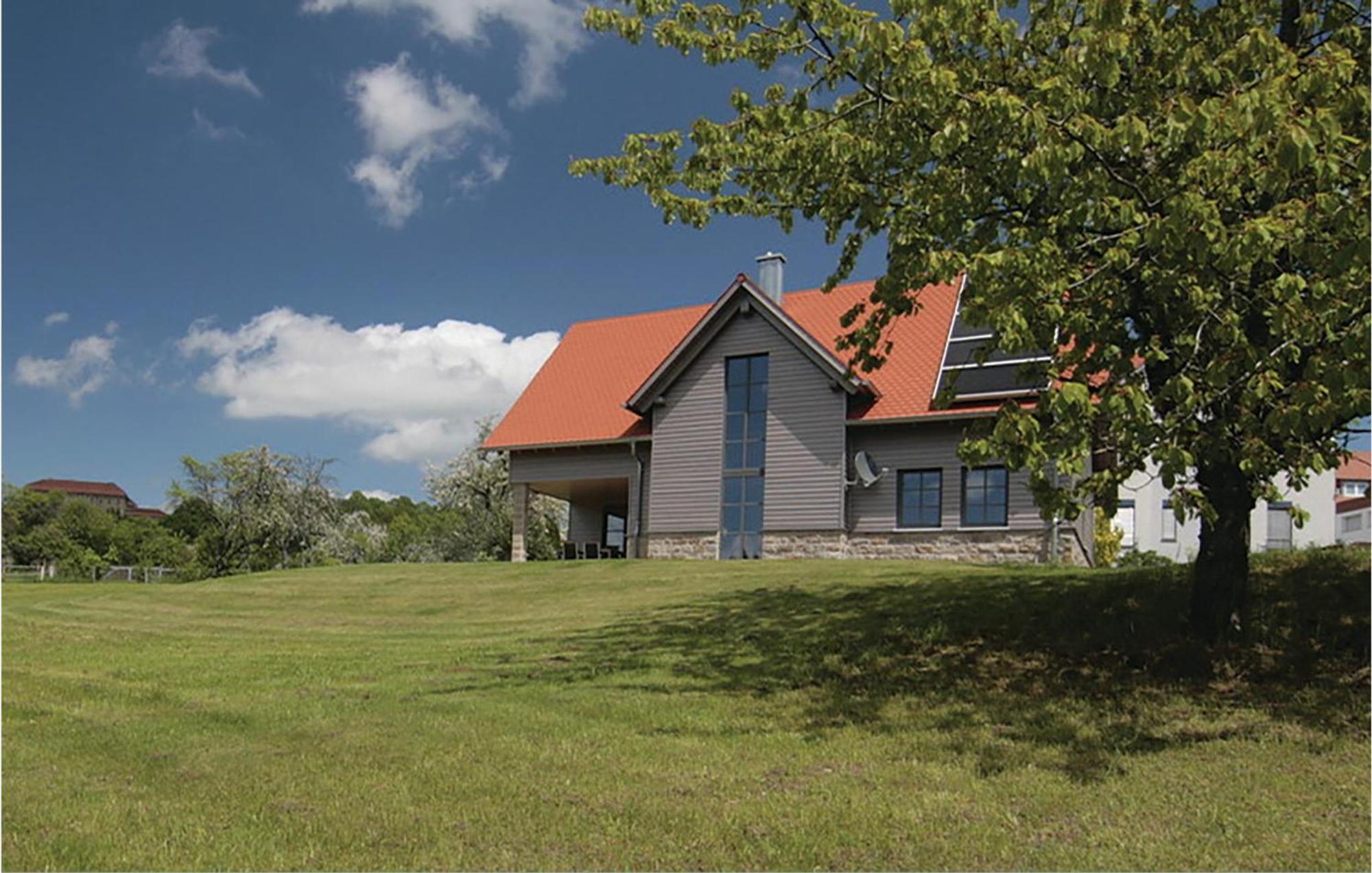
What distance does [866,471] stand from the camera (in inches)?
1067

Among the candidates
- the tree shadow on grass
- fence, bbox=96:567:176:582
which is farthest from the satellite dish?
fence, bbox=96:567:176:582

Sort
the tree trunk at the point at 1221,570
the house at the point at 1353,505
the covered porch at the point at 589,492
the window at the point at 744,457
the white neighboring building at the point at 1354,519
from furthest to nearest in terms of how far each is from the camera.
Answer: the house at the point at 1353,505 → the white neighboring building at the point at 1354,519 → the covered porch at the point at 589,492 → the window at the point at 744,457 → the tree trunk at the point at 1221,570

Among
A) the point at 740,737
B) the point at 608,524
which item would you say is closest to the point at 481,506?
the point at 608,524

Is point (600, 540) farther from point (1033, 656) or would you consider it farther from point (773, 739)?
point (773, 739)

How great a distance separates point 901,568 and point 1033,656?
913cm

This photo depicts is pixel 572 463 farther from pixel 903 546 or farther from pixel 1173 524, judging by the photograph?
pixel 1173 524

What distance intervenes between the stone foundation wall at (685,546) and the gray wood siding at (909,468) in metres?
3.78

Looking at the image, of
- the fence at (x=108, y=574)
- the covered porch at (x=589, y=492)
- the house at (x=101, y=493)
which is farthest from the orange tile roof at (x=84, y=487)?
the covered porch at (x=589, y=492)

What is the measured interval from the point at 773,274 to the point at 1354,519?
5293 cm

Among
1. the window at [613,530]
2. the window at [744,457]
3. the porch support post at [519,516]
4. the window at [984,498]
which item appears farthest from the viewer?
the window at [613,530]

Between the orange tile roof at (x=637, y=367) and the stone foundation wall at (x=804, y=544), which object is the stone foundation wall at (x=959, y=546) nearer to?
the stone foundation wall at (x=804, y=544)

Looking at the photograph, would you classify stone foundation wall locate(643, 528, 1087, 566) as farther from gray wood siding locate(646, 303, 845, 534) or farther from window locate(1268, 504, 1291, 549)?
window locate(1268, 504, 1291, 549)

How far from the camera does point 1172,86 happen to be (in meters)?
9.87

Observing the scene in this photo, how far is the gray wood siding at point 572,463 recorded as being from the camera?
31141mm
